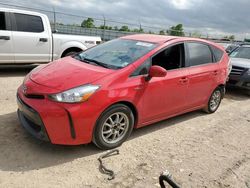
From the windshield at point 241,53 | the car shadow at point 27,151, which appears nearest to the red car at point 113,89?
the car shadow at point 27,151

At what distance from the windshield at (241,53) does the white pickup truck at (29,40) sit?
536 centimetres

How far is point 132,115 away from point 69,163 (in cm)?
114

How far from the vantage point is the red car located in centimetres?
348

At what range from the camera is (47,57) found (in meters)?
8.27

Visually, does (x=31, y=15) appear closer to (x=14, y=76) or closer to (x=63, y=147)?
(x=14, y=76)

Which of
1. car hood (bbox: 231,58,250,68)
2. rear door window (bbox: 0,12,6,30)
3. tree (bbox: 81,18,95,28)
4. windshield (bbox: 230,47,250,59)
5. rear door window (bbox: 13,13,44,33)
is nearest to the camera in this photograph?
rear door window (bbox: 0,12,6,30)

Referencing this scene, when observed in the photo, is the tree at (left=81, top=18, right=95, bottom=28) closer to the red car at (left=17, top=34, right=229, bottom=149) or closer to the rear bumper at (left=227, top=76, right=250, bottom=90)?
the rear bumper at (left=227, top=76, right=250, bottom=90)

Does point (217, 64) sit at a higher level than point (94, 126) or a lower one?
higher

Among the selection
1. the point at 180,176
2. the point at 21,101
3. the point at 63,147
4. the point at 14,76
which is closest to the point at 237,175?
the point at 180,176

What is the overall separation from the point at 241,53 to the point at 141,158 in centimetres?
731

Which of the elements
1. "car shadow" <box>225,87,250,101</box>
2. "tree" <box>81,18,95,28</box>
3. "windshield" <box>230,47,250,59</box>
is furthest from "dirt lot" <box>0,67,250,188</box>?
"tree" <box>81,18,95,28</box>

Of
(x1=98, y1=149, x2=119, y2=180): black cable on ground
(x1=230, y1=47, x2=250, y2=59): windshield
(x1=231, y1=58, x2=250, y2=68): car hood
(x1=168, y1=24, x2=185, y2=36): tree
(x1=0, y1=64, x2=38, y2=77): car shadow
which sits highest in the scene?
(x1=230, y1=47, x2=250, y2=59): windshield

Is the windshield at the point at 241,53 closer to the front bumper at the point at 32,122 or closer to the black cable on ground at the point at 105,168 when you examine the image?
the black cable on ground at the point at 105,168

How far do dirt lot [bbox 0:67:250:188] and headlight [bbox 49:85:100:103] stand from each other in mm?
800
